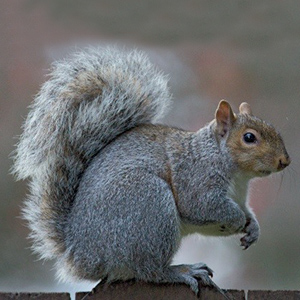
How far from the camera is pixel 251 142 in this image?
3641 millimetres

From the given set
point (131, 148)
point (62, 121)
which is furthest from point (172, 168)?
point (62, 121)

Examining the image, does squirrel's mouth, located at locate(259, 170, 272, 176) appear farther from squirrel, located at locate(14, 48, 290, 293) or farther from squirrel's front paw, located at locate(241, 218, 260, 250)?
squirrel's front paw, located at locate(241, 218, 260, 250)

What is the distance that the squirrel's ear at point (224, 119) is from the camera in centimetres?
368

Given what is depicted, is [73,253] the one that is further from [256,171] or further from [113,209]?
[256,171]

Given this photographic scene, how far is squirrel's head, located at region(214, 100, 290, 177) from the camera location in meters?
3.61

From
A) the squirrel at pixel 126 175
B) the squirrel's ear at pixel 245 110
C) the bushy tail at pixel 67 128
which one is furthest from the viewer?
the squirrel's ear at pixel 245 110

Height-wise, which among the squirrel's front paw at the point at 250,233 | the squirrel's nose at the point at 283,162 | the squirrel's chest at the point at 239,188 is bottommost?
the squirrel's front paw at the point at 250,233

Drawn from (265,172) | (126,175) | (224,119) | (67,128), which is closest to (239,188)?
(265,172)

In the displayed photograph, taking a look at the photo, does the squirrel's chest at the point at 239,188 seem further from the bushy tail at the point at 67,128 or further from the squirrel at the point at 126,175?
the bushy tail at the point at 67,128

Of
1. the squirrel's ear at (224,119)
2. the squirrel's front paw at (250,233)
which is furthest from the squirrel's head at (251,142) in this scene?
the squirrel's front paw at (250,233)

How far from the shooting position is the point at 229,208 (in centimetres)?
361

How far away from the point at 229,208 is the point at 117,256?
1.27 feet

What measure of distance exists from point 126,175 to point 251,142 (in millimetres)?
399

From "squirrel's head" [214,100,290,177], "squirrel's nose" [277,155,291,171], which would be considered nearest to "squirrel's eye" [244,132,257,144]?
"squirrel's head" [214,100,290,177]
